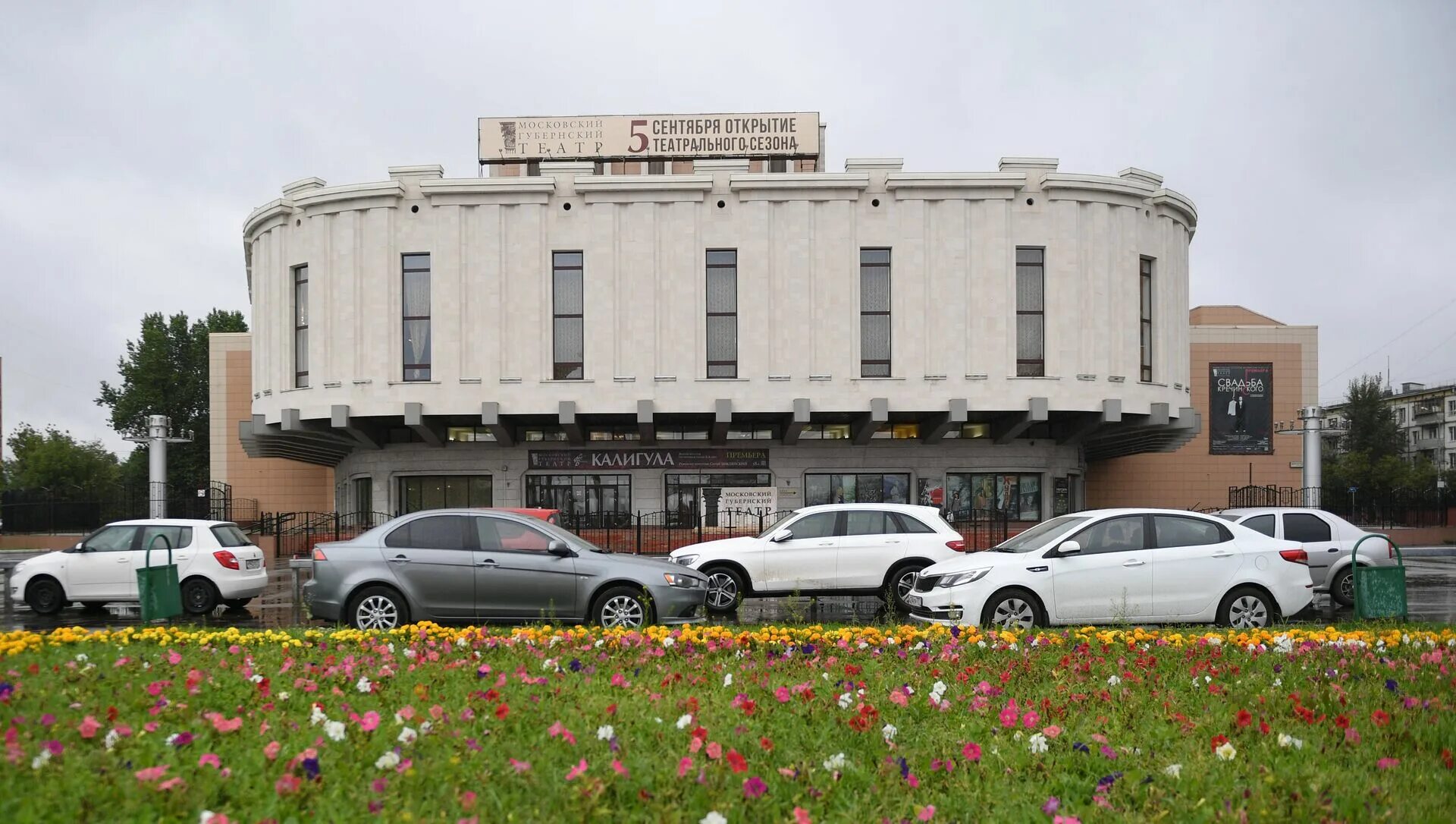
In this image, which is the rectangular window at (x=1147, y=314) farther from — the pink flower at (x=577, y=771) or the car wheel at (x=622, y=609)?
the pink flower at (x=577, y=771)

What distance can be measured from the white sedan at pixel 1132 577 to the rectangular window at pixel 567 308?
18.7 meters

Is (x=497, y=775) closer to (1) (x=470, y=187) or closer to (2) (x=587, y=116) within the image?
(1) (x=470, y=187)

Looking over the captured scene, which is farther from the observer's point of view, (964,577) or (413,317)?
(413,317)

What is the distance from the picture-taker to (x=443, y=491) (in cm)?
3088

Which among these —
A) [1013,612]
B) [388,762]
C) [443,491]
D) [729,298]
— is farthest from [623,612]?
[443,491]

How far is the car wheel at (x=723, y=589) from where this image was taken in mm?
14141

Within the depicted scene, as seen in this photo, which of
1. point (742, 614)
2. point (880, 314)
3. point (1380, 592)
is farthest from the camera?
point (880, 314)

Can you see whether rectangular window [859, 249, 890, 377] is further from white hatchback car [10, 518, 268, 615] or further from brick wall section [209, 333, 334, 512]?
brick wall section [209, 333, 334, 512]

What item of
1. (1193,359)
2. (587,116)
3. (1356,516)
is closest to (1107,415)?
(1193,359)

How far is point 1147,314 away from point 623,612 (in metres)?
24.0

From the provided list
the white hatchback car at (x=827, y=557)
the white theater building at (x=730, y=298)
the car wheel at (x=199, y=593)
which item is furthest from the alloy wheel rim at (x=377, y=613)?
the white theater building at (x=730, y=298)

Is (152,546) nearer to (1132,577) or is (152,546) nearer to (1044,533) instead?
(1044,533)

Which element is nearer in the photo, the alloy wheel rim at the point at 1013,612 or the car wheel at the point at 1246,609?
the alloy wheel rim at the point at 1013,612

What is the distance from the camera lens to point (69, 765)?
4.03 m
